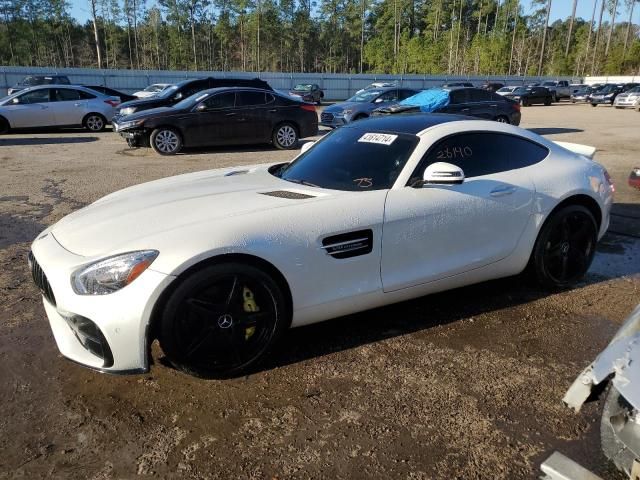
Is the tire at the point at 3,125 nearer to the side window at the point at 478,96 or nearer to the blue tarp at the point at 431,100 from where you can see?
the blue tarp at the point at 431,100

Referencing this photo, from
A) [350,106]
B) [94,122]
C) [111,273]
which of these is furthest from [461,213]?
[94,122]

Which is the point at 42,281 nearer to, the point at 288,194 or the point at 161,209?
the point at 161,209

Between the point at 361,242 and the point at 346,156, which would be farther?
the point at 346,156

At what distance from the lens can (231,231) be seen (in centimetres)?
281

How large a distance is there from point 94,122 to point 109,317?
1570 cm

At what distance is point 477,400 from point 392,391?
0.45 meters

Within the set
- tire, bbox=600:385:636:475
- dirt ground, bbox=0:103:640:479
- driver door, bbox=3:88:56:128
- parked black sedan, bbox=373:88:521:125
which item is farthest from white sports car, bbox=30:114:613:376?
driver door, bbox=3:88:56:128

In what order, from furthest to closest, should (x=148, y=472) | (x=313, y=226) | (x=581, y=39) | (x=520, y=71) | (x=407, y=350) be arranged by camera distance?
(x=581, y=39)
(x=520, y=71)
(x=407, y=350)
(x=313, y=226)
(x=148, y=472)

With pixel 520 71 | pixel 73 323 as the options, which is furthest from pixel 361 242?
pixel 520 71

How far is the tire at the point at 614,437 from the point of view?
1883mm

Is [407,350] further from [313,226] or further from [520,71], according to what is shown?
[520,71]

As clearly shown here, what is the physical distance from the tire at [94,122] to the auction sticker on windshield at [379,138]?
48.5ft

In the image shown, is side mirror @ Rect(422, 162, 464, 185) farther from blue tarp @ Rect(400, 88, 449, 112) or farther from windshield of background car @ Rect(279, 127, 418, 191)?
blue tarp @ Rect(400, 88, 449, 112)

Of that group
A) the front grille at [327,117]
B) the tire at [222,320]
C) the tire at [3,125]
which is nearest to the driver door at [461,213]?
the tire at [222,320]
